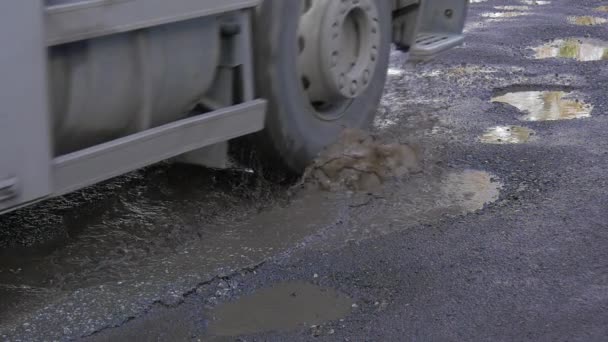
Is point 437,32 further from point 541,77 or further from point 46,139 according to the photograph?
point 46,139

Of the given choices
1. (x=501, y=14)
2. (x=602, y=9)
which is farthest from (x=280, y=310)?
(x=602, y=9)

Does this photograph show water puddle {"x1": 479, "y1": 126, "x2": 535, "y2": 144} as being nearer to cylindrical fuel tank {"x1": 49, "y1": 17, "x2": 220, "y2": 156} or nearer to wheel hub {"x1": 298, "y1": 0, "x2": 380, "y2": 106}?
wheel hub {"x1": 298, "y1": 0, "x2": 380, "y2": 106}

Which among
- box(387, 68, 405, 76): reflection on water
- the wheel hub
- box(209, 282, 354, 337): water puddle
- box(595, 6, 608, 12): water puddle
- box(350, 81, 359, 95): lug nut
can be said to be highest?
the wheel hub

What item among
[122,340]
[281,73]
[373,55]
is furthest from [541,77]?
[122,340]

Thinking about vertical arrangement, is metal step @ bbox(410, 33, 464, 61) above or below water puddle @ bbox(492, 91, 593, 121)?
above

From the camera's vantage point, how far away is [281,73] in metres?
3.86

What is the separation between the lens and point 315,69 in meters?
4.16

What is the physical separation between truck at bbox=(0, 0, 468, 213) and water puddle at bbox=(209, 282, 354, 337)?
2.10 ft

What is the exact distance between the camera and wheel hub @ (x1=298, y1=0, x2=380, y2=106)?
4098mm

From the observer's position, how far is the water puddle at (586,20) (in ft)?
29.0

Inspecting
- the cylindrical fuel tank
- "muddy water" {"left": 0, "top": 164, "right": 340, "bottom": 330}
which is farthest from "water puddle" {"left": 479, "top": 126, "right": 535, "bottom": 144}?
the cylindrical fuel tank

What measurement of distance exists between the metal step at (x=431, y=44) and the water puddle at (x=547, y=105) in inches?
26.6

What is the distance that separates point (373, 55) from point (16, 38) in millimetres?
2318

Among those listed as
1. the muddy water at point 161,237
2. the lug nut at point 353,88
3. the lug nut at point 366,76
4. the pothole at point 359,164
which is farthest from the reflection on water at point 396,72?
the muddy water at point 161,237
